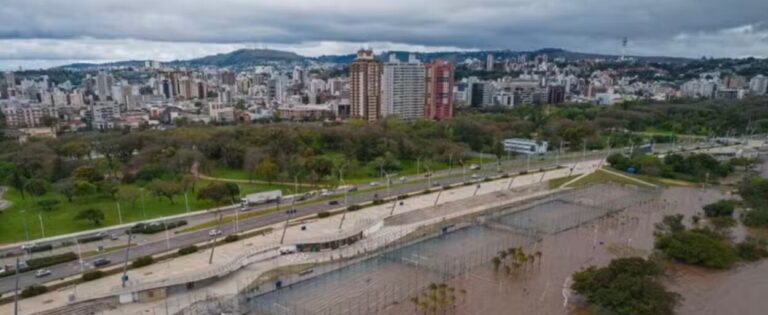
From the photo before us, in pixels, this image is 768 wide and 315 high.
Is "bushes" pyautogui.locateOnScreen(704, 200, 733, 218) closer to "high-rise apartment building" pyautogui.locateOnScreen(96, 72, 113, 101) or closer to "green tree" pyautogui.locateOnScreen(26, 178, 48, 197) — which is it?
"green tree" pyautogui.locateOnScreen(26, 178, 48, 197)

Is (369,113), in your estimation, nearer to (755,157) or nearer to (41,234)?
(755,157)

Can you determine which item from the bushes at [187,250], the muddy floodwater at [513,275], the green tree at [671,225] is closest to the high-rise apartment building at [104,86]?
the bushes at [187,250]

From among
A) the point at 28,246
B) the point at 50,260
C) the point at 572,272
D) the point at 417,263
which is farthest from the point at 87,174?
the point at 572,272

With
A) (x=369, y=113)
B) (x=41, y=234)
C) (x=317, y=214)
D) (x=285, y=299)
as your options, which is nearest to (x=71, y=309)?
(x=285, y=299)

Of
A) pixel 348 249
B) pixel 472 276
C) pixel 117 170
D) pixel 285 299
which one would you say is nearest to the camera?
pixel 285 299

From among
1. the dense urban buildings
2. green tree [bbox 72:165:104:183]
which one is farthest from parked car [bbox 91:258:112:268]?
the dense urban buildings

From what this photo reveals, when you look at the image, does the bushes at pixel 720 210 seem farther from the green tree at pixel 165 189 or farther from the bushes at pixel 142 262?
the green tree at pixel 165 189
